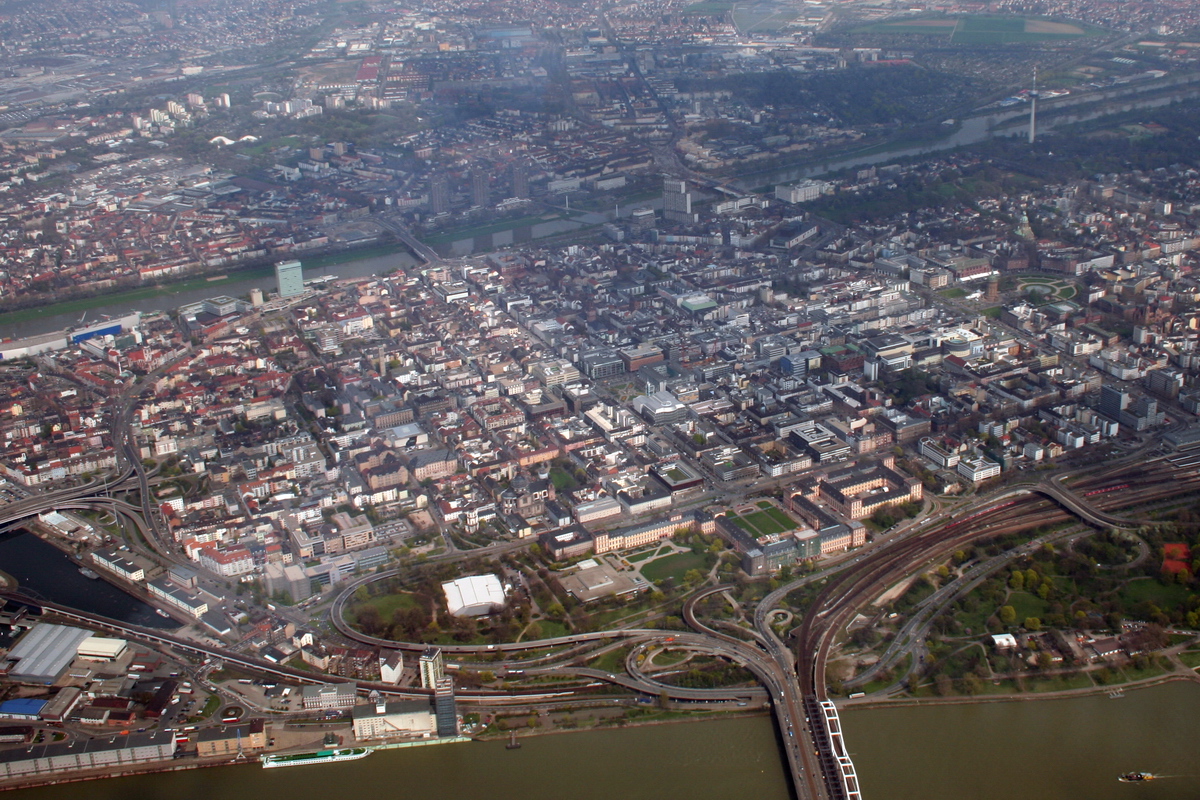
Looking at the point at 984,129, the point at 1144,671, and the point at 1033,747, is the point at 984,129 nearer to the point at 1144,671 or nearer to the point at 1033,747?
the point at 1144,671

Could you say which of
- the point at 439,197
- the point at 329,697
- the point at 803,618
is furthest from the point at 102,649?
the point at 439,197

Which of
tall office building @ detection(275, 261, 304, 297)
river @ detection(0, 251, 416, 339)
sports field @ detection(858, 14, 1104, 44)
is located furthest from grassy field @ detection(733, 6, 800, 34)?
tall office building @ detection(275, 261, 304, 297)

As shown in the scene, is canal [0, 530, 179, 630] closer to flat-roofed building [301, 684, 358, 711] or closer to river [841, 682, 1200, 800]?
flat-roofed building [301, 684, 358, 711]

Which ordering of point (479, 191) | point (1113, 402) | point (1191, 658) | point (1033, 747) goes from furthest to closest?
point (479, 191) → point (1113, 402) → point (1191, 658) → point (1033, 747)

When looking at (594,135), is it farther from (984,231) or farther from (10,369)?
(10,369)

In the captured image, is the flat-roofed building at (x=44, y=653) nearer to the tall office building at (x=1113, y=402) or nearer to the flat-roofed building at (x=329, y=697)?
the flat-roofed building at (x=329, y=697)

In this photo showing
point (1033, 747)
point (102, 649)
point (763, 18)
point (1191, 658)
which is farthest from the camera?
point (763, 18)

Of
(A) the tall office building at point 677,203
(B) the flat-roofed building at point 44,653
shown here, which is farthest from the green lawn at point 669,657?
(A) the tall office building at point 677,203

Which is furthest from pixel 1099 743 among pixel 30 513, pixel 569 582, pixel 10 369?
pixel 10 369
